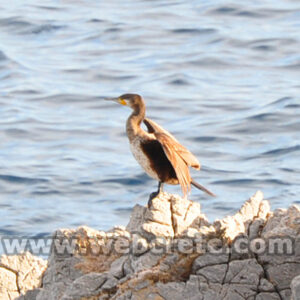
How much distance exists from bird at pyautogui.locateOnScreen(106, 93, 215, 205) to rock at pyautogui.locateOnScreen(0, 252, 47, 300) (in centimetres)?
124

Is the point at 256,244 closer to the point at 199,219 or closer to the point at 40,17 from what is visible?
the point at 199,219

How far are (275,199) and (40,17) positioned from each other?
13952 millimetres

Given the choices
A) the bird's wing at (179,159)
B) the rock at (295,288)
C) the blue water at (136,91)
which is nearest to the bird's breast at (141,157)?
the bird's wing at (179,159)

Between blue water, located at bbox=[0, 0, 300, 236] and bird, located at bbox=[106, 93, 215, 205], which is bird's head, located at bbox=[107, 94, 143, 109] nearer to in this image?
bird, located at bbox=[106, 93, 215, 205]

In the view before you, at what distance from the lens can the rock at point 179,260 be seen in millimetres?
5477

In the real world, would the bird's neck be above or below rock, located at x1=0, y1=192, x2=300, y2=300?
above

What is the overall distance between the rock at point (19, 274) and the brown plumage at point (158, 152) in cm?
130

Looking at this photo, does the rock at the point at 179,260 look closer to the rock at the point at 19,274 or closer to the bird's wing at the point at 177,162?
the rock at the point at 19,274

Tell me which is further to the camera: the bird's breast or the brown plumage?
the bird's breast

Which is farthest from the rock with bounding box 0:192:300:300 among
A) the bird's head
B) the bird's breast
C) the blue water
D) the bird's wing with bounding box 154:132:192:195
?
the blue water

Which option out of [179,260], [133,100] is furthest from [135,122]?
[179,260]

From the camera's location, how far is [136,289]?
551 cm

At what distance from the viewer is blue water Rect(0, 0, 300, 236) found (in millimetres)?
15047

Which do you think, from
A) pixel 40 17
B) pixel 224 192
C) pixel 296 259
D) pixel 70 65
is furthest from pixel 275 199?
pixel 40 17
